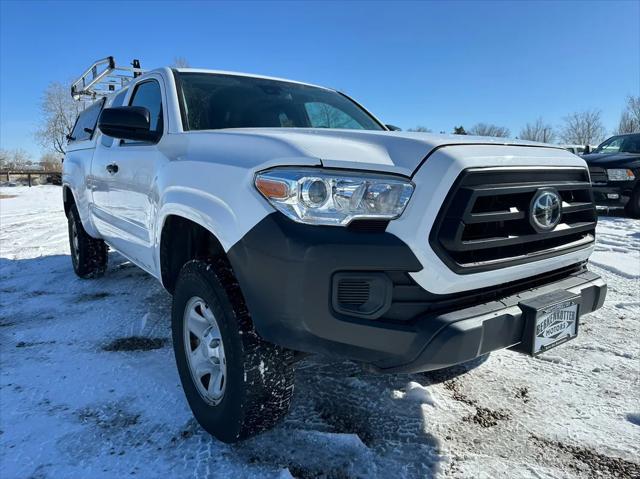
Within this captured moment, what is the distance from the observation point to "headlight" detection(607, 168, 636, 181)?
28.6ft

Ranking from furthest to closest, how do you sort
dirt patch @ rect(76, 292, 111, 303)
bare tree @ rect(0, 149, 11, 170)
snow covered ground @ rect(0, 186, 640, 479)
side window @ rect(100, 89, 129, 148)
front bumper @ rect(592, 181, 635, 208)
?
bare tree @ rect(0, 149, 11, 170), front bumper @ rect(592, 181, 635, 208), dirt patch @ rect(76, 292, 111, 303), side window @ rect(100, 89, 129, 148), snow covered ground @ rect(0, 186, 640, 479)

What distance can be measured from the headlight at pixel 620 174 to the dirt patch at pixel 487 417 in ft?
26.5

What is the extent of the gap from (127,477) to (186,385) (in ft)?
1.66

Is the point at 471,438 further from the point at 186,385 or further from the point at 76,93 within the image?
the point at 76,93

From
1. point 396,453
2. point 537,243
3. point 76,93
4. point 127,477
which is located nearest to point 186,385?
point 127,477

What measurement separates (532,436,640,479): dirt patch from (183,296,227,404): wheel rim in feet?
5.03

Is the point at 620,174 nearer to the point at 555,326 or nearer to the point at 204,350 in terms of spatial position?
the point at 555,326

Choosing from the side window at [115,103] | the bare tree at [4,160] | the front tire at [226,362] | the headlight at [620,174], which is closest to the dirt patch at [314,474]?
the front tire at [226,362]

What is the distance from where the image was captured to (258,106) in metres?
3.15

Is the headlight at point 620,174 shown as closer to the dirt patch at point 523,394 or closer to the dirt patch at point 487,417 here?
the dirt patch at point 523,394

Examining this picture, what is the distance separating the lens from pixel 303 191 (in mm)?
1743

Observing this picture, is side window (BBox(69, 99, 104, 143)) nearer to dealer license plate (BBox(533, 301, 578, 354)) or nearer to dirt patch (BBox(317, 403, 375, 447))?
dirt patch (BBox(317, 403, 375, 447))

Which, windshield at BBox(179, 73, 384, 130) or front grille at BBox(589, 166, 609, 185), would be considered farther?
front grille at BBox(589, 166, 609, 185)

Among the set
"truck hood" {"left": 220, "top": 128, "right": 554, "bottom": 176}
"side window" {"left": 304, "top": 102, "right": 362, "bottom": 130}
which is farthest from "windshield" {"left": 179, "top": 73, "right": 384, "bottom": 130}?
"truck hood" {"left": 220, "top": 128, "right": 554, "bottom": 176}
